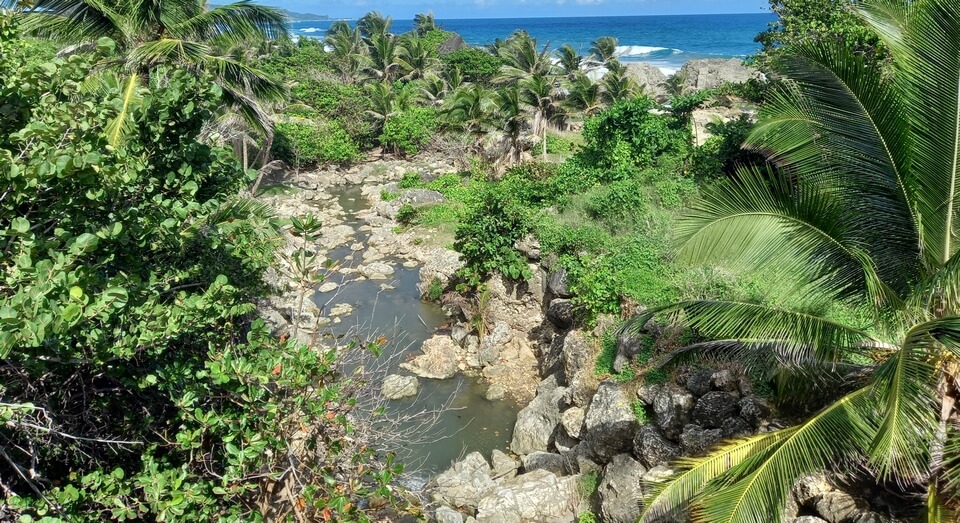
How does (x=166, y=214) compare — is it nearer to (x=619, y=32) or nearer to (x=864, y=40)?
(x=864, y=40)

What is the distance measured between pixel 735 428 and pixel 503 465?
4.81 meters

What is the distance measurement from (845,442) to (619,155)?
1599 centimetres

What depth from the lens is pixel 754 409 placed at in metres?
8.01

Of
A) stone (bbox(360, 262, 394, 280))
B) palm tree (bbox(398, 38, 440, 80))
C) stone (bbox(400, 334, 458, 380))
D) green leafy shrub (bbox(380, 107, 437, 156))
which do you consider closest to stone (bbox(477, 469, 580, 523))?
stone (bbox(400, 334, 458, 380))

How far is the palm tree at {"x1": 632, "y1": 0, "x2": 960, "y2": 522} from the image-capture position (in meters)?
5.02

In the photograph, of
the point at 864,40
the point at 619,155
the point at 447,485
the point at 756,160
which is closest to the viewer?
the point at 447,485

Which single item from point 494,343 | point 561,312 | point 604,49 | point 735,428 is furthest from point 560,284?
point 604,49

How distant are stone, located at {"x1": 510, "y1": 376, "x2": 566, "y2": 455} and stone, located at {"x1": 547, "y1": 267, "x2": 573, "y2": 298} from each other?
8.12 ft

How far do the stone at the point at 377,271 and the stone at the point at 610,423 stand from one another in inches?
486

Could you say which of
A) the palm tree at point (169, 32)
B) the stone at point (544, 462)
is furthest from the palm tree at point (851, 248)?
the palm tree at point (169, 32)

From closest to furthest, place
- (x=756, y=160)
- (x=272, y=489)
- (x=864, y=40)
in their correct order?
1. (x=272, y=489)
2. (x=864, y=40)
3. (x=756, y=160)

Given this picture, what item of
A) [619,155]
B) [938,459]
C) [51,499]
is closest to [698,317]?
[938,459]

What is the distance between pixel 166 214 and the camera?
5.29 meters

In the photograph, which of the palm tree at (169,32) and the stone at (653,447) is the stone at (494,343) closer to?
the stone at (653,447)
